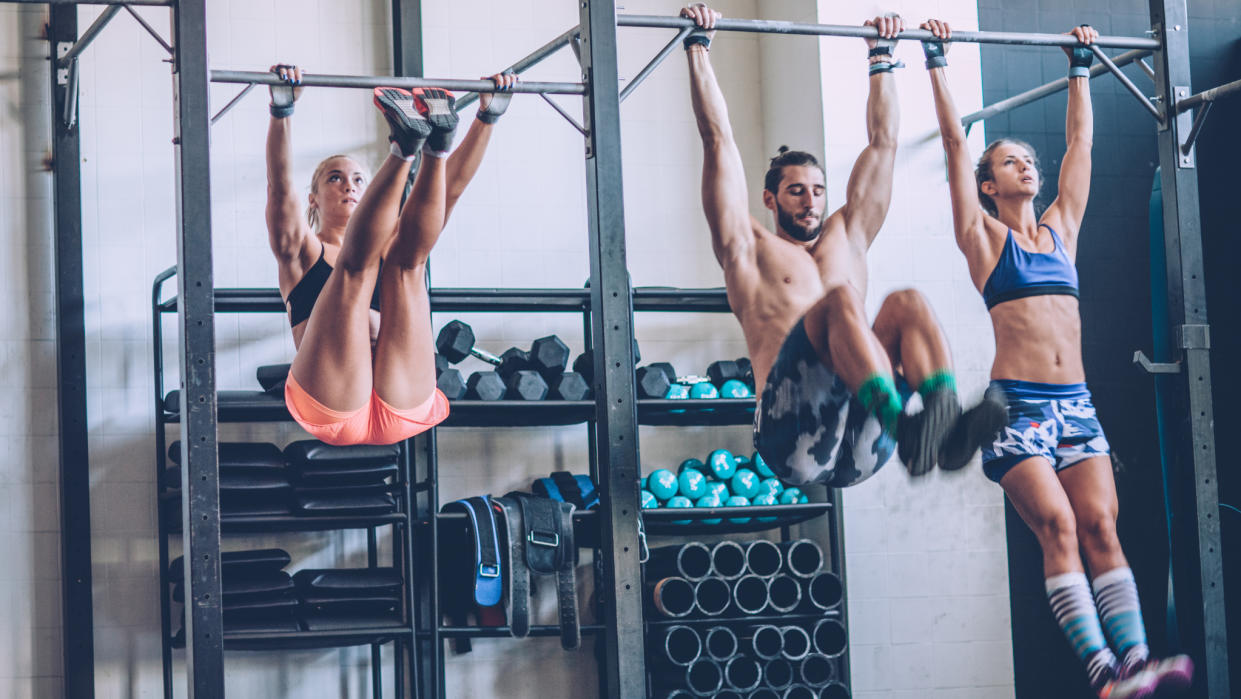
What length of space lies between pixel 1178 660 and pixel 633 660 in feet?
6.41

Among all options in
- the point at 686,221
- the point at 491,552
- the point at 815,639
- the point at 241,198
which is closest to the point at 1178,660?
the point at 815,639

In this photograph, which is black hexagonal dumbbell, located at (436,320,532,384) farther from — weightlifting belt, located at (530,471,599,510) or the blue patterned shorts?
the blue patterned shorts

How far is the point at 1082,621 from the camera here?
476 centimetres

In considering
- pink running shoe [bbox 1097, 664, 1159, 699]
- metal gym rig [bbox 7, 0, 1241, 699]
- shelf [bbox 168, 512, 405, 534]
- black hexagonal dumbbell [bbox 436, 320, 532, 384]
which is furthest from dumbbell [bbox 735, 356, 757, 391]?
pink running shoe [bbox 1097, 664, 1159, 699]

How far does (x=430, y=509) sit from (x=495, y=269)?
1266 millimetres

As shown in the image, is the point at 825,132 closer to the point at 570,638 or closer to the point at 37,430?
the point at 570,638

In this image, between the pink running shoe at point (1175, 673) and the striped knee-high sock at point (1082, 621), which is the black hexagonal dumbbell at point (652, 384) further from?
the pink running shoe at point (1175, 673)

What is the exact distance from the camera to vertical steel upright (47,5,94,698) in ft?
17.8

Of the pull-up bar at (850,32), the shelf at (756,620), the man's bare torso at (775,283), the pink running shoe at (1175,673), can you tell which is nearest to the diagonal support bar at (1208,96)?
the pull-up bar at (850,32)

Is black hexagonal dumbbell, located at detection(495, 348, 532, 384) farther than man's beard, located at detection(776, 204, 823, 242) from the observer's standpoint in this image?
Yes

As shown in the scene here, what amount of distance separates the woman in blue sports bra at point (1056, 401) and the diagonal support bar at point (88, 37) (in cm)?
301

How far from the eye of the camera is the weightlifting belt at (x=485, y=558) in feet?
17.1

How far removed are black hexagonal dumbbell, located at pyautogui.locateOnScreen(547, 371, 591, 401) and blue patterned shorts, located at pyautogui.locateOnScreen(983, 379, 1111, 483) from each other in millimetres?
1731

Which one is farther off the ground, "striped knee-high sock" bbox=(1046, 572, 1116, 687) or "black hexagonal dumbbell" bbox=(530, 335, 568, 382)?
"black hexagonal dumbbell" bbox=(530, 335, 568, 382)
